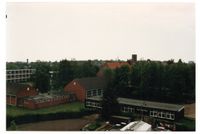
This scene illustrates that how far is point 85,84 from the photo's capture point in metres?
5.25

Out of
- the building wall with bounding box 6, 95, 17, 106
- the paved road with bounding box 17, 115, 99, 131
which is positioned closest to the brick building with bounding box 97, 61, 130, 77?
the paved road with bounding box 17, 115, 99, 131

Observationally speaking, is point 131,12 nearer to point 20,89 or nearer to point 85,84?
point 85,84

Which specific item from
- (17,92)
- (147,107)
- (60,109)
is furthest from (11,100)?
(147,107)

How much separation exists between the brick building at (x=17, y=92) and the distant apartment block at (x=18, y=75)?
0.06 m

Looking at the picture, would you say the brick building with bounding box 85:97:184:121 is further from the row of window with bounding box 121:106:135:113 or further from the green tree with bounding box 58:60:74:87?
the green tree with bounding box 58:60:74:87

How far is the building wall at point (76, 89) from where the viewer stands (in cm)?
525

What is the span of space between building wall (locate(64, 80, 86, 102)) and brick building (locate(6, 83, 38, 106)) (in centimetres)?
41

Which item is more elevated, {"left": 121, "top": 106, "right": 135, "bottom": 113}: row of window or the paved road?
{"left": 121, "top": 106, "right": 135, "bottom": 113}: row of window

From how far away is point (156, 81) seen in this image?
5.20 metres

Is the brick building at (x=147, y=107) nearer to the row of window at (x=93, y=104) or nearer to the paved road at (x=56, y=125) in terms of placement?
the row of window at (x=93, y=104)

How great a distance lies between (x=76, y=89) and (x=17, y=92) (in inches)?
29.5

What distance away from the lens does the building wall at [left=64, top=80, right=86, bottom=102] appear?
207 inches
